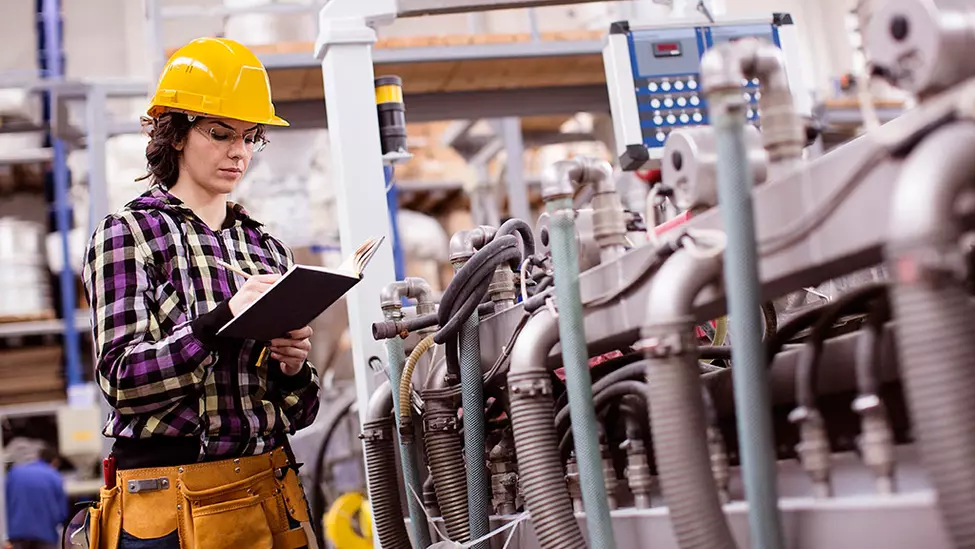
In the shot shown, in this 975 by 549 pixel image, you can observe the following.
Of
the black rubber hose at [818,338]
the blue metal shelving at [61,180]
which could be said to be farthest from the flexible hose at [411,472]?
the blue metal shelving at [61,180]

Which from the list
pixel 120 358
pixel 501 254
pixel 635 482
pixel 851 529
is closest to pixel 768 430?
pixel 851 529

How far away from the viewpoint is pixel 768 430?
990mm

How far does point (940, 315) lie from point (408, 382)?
4.00 ft

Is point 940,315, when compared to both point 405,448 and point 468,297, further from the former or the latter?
point 405,448

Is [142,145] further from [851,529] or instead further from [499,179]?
[851,529]

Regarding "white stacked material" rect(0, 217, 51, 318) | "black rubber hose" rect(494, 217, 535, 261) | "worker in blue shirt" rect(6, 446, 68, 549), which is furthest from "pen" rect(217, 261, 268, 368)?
"white stacked material" rect(0, 217, 51, 318)

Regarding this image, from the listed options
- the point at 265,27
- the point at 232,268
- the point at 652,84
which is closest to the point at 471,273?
the point at 232,268

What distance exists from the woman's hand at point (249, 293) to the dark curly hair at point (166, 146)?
0.37 metres

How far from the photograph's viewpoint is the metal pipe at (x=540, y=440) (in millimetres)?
1335

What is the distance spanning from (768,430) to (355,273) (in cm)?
82

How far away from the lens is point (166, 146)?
189 centimetres

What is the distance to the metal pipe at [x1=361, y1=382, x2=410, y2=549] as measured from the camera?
2.05 meters

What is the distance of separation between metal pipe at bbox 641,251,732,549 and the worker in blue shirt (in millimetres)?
5377

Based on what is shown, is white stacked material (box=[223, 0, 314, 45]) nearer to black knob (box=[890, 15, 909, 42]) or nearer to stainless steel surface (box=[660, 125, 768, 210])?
stainless steel surface (box=[660, 125, 768, 210])
